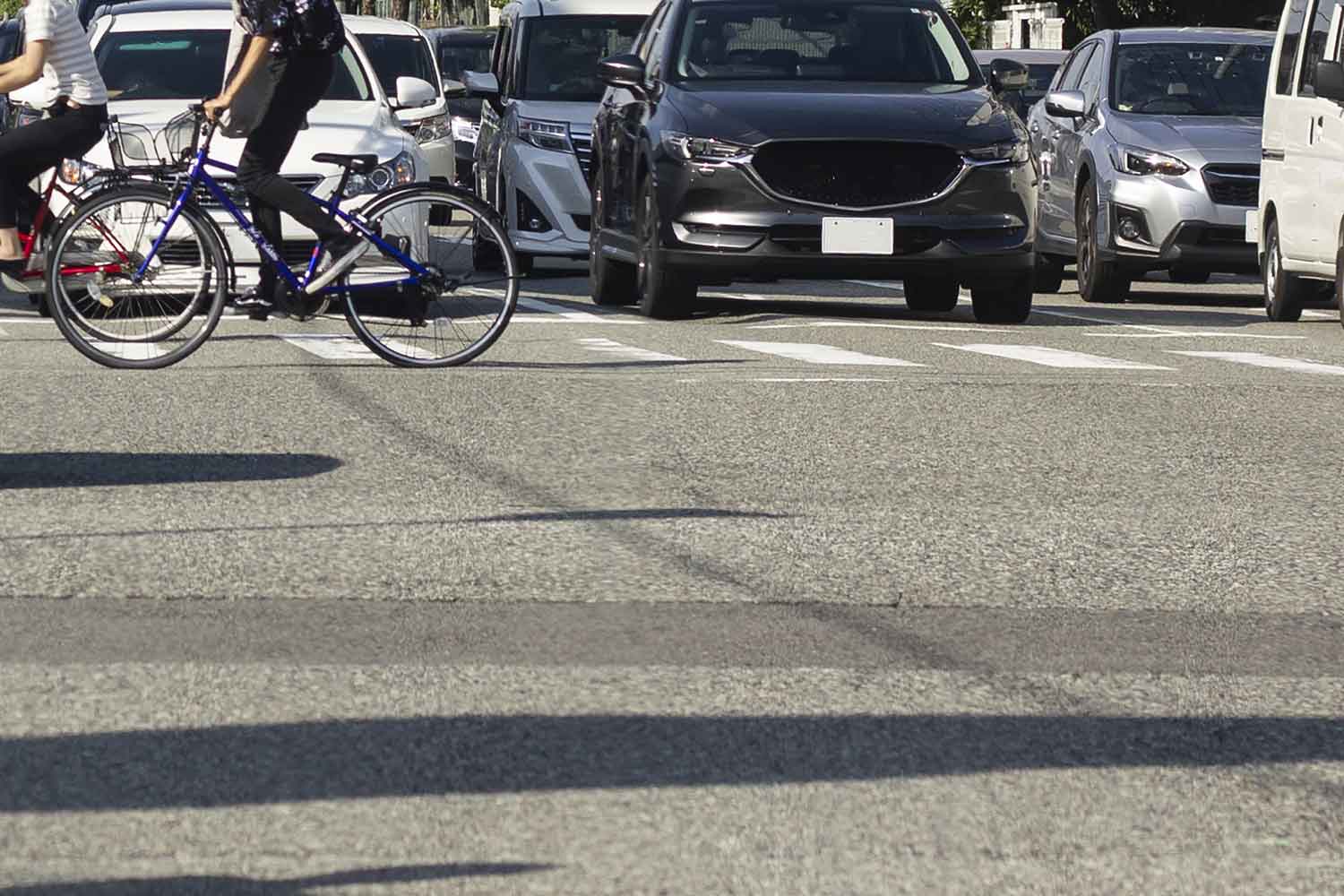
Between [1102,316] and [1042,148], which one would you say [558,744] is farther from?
[1042,148]

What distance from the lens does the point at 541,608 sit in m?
5.69

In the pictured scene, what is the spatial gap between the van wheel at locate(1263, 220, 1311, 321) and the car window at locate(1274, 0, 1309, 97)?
0.79 metres

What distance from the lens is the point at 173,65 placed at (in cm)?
1609

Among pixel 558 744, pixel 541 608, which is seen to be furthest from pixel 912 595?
pixel 558 744

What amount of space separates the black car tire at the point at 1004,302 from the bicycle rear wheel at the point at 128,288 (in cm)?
529

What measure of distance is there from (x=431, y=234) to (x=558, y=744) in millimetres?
6583

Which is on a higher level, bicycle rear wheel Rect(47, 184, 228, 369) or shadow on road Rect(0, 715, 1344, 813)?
shadow on road Rect(0, 715, 1344, 813)

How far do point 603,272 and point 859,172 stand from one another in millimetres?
2540

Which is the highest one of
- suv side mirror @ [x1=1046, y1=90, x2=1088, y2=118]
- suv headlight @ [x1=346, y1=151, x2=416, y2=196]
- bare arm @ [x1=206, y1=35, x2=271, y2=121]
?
bare arm @ [x1=206, y1=35, x2=271, y2=121]

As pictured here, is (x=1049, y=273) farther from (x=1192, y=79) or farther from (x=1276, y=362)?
(x=1276, y=362)

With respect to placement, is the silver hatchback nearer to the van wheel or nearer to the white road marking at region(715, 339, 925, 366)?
the van wheel

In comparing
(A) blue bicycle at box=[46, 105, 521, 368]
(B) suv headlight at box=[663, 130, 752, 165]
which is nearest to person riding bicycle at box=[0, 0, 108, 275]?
(A) blue bicycle at box=[46, 105, 521, 368]

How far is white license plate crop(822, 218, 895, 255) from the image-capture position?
46.0ft

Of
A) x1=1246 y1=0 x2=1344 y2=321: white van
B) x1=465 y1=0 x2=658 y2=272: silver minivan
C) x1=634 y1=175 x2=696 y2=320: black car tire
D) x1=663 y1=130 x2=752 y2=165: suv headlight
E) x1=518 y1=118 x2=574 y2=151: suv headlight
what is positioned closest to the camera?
x1=663 y1=130 x2=752 y2=165: suv headlight
